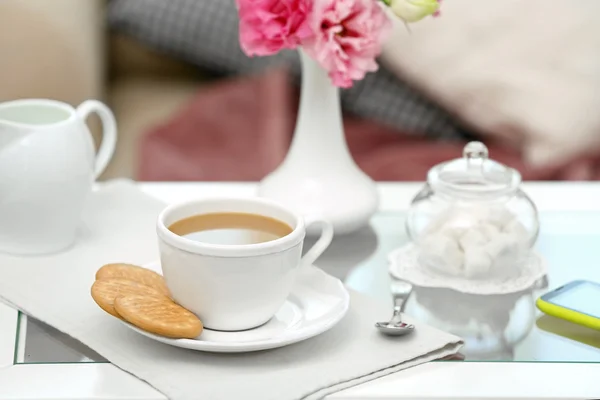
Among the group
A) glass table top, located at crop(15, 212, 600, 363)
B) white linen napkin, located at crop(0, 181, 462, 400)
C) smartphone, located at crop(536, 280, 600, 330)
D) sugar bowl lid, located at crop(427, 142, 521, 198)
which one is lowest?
white linen napkin, located at crop(0, 181, 462, 400)

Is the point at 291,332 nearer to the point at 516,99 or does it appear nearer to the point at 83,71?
the point at 516,99

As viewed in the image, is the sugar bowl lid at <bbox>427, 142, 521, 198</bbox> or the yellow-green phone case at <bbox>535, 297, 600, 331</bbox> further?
the sugar bowl lid at <bbox>427, 142, 521, 198</bbox>

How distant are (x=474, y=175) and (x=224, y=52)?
1.05 meters

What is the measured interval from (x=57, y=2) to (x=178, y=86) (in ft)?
1.31

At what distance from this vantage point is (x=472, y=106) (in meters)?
1.58

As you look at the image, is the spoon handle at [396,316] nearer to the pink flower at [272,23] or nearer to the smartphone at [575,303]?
the smartphone at [575,303]

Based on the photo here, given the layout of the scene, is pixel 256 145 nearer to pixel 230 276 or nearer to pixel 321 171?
pixel 321 171

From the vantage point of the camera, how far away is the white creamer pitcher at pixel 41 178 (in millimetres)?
811

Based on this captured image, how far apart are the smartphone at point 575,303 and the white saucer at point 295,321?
165 mm

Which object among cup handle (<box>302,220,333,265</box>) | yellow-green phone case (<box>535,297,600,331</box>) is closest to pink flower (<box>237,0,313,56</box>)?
cup handle (<box>302,220,333,265</box>)

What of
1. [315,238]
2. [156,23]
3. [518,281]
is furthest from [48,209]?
→ [156,23]

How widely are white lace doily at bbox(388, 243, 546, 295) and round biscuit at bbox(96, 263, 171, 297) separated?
0.22 meters

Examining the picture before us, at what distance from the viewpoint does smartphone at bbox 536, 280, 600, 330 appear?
0.76 m

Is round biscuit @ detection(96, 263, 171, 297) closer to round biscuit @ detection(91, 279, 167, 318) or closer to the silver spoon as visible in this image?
round biscuit @ detection(91, 279, 167, 318)
